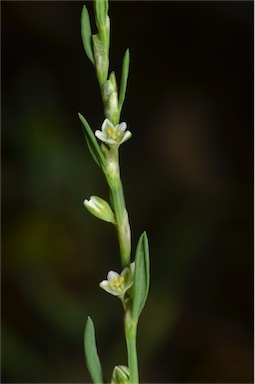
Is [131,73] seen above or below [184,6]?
below

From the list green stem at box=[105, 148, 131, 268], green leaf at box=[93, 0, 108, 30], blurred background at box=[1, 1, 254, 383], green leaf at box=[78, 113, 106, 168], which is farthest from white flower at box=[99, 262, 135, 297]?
blurred background at box=[1, 1, 254, 383]

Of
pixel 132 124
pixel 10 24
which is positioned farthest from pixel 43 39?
pixel 132 124

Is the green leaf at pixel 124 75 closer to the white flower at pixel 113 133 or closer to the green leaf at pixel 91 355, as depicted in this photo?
the white flower at pixel 113 133

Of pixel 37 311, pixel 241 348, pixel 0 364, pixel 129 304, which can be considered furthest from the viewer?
pixel 241 348

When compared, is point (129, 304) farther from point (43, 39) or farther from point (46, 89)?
point (43, 39)

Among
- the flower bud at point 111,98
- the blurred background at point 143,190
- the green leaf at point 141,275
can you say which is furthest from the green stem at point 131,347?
the blurred background at point 143,190

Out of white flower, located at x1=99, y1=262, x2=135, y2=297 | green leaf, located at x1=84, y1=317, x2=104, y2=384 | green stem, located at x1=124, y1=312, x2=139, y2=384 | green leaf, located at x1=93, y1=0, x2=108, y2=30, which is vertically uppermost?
green leaf, located at x1=93, y1=0, x2=108, y2=30

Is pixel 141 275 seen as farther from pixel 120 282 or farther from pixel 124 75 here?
pixel 124 75

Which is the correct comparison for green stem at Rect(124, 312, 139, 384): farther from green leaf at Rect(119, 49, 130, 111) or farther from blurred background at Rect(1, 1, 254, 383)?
blurred background at Rect(1, 1, 254, 383)
